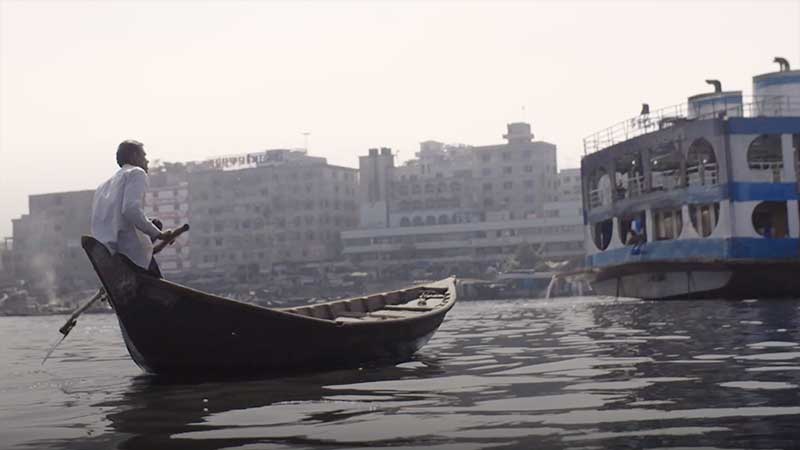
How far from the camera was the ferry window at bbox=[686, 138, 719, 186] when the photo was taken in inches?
1113

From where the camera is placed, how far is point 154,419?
5957 millimetres

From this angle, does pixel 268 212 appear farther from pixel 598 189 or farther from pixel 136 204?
pixel 136 204

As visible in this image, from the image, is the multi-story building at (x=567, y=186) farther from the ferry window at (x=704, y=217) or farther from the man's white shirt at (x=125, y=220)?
the man's white shirt at (x=125, y=220)

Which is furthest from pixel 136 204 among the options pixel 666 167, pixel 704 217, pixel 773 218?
pixel 666 167

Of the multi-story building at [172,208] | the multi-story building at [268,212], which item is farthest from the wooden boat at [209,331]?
the multi-story building at [172,208]

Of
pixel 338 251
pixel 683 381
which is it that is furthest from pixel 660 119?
pixel 338 251

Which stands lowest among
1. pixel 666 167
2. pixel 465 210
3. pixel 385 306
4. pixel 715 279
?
pixel 715 279

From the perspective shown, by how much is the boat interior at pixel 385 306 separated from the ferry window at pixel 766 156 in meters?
18.0

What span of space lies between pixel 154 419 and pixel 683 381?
14.0ft

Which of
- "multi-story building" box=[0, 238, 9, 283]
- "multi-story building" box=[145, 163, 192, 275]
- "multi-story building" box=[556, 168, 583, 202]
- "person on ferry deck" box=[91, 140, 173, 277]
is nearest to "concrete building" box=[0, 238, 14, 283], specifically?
"multi-story building" box=[0, 238, 9, 283]

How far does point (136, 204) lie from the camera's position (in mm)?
7629

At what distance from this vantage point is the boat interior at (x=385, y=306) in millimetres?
11205

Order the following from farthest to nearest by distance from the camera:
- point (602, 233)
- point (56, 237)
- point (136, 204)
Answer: point (56, 237)
point (602, 233)
point (136, 204)

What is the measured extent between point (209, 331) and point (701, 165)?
953 inches
